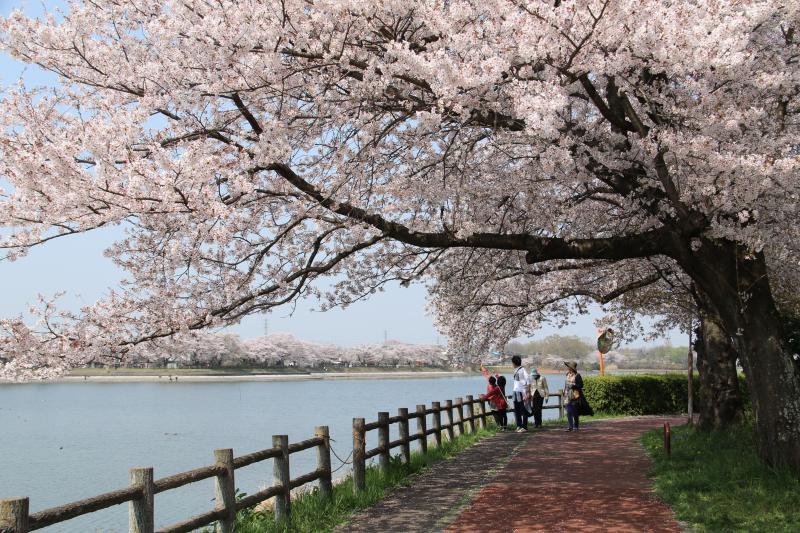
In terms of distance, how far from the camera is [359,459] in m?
11.1

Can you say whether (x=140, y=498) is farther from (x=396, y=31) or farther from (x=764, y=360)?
(x=764, y=360)

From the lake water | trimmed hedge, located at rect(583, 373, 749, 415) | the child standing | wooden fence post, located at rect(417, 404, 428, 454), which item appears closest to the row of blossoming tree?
the lake water

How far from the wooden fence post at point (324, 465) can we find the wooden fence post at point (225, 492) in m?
2.15

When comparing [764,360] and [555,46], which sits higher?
[555,46]

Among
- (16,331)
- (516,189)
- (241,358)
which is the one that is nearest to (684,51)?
(516,189)

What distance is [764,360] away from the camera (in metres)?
10.5

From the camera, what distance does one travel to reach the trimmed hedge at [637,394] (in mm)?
28875

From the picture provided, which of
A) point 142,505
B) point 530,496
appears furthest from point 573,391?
point 142,505

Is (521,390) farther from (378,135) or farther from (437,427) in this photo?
(378,135)

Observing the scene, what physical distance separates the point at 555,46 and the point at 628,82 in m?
1.95

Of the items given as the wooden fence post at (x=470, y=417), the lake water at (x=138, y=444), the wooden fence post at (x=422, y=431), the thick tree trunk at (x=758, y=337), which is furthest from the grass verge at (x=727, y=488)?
the lake water at (x=138, y=444)

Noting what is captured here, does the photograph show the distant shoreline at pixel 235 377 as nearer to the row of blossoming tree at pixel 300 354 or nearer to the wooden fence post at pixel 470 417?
the row of blossoming tree at pixel 300 354

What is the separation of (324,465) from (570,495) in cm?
346

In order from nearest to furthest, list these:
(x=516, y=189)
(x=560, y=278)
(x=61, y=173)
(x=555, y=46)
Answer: (x=61, y=173) → (x=555, y=46) → (x=516, y=189) → (x=560, y=278)
